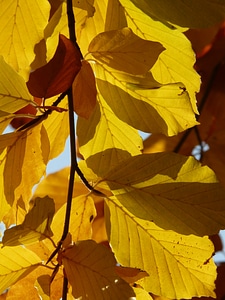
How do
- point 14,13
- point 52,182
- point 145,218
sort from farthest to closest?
point 52,182, point 14,13, point 145,218

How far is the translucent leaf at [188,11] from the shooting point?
2.19 ft

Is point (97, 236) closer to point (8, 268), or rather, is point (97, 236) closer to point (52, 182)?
point (52, 182)

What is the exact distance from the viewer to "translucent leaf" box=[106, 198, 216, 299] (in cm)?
75

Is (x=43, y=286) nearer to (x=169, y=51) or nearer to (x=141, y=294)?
(x=141, y=294)

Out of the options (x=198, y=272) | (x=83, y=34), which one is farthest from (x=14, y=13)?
(x=198, y=272)

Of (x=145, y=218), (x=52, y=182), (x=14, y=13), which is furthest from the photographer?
(x=52, y=182)

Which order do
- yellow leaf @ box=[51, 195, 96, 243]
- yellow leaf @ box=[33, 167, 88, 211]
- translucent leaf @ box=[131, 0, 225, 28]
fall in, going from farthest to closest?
yellow leaf @ box=[33, 167, 88, 211] < yellow leaf @ box=[51, 195, 96, 243] < translucent leaf @ box=[131, 0, 225, 28]

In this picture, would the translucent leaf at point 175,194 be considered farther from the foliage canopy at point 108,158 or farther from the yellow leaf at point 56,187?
the yellow leaf at point 56,187

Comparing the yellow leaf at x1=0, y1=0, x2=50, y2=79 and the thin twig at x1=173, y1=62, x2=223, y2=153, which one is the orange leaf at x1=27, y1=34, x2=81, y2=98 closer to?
the yellow leaf at x1=0, y1=0, x2=50, y2=79

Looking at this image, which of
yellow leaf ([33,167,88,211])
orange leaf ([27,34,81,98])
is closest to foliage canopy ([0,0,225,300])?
orange leaf ([27,34,81,98])

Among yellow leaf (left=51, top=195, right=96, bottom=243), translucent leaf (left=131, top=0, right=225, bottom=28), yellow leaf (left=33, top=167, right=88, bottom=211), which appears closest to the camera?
translucent leaf (left=131, top=0, right=225, bottom=28)

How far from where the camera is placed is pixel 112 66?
0.74 m

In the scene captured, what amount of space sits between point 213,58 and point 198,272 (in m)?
0.67

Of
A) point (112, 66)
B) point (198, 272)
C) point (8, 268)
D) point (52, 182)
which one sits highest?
point (112, 66)
